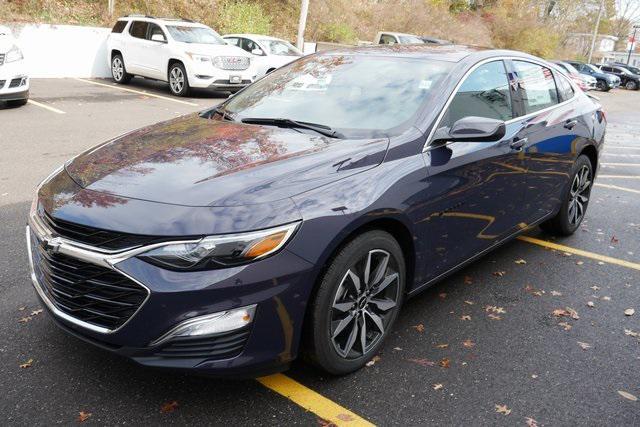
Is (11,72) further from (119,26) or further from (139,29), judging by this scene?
(119,26)

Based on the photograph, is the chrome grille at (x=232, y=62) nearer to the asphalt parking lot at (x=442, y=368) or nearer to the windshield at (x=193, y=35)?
the windshield at (x=193, y=35)

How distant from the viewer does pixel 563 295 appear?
4305 mm

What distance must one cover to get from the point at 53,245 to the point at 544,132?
362 centimetres

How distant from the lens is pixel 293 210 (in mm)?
2625

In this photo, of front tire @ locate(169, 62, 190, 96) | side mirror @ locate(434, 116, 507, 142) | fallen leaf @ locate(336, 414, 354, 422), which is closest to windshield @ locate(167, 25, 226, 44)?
front tire @ locate(169, 62, 190, 96)

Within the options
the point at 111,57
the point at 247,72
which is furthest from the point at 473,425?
the point at 111,57

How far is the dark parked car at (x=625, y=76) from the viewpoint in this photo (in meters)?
41.1

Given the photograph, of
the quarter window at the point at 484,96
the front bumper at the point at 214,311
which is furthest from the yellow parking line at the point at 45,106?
the front bumper at the point at 214,311

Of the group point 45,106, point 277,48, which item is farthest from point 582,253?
point 277,48

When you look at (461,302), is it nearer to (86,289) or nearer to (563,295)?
(563,295)

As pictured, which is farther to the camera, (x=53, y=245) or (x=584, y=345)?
(x=584, y=345)

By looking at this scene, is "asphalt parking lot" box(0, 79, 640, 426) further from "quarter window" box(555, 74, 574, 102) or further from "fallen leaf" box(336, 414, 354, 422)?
"quarter window" box(555, 74, 574, 102)

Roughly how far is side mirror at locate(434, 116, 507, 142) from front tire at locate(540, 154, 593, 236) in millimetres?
2171

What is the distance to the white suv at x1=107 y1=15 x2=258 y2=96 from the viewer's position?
550 inches
